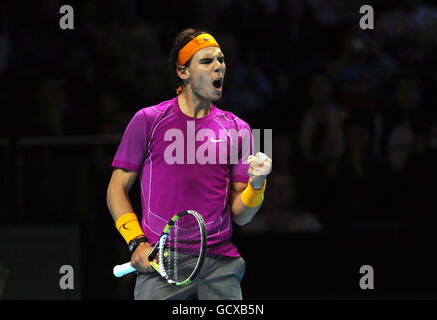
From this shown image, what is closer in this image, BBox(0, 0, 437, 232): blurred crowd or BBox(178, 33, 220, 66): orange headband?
BBox(178, 33, 220, 66): orange headband

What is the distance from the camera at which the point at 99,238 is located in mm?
6137

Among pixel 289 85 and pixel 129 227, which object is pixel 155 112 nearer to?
pixel 129 227

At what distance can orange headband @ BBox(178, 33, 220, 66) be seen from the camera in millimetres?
3747

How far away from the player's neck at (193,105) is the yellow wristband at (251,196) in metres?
0.41

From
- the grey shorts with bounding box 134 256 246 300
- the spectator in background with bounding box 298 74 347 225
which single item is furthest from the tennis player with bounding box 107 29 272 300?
the spectator in background with bounding box 298 74 347 225

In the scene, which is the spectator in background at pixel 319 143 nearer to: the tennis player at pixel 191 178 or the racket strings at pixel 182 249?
the tennis player at pixel 191 178

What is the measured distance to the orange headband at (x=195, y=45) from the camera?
3.75 m

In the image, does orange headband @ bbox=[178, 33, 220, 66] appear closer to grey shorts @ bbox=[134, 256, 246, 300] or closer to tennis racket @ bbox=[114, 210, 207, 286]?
tennis racket @ bbox=[114, 210, 207, 286]

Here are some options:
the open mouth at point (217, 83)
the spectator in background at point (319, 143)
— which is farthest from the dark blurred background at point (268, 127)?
the open mouth at point (217, 83)

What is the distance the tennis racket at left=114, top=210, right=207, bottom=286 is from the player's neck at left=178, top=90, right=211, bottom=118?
51 centimetres

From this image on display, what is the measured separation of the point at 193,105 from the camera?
3.78 metres
